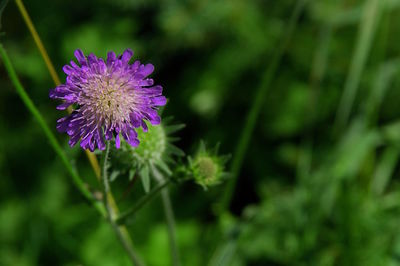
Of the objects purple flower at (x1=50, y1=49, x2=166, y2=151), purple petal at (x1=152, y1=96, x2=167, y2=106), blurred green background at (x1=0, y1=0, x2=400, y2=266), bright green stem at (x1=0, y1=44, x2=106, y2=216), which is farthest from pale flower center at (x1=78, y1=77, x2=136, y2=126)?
blurred green background at (x1=0, y1=0, x2=400, y2=266)

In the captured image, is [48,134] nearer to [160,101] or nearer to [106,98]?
[106,98]

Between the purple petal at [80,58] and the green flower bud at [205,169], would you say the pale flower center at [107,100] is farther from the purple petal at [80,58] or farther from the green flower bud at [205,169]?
the green flower bud at [205,169]

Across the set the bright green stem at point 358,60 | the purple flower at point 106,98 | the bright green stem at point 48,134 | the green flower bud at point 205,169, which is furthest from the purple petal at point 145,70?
the bright green stem at point 358,60

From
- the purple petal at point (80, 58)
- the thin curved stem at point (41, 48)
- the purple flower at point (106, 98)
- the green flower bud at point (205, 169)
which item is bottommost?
the green flower bud at point (205, 169)

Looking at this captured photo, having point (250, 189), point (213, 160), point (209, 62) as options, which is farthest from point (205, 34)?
point (213, 160)

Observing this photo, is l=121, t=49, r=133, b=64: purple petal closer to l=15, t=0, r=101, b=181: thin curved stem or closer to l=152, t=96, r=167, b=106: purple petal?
l=152, t=96, r=167, b=106: purple petal

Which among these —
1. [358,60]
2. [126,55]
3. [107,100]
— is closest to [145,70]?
[126,55]
